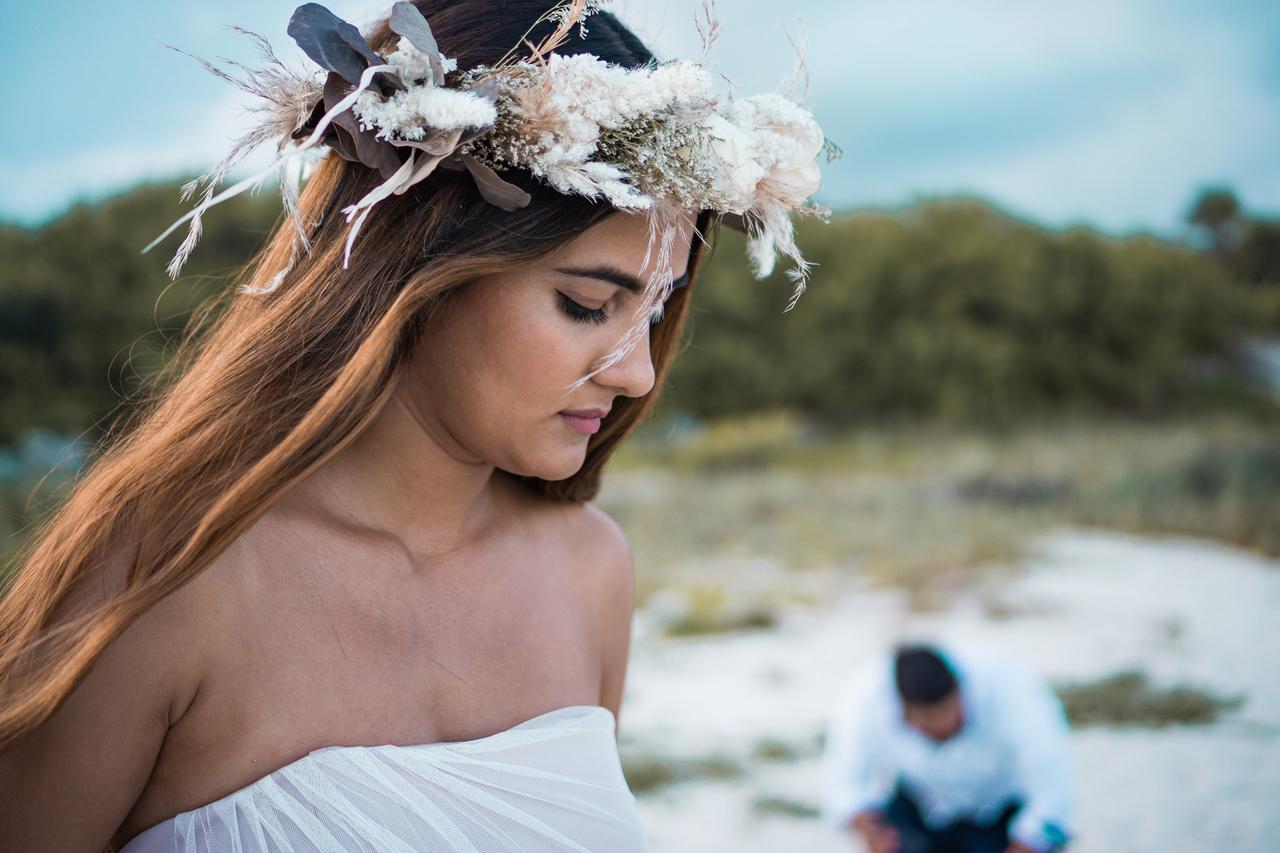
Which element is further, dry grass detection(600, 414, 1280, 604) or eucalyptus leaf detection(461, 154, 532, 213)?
dry grass detection(600, 414, 1280, 604)

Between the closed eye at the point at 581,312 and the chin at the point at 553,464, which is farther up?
the closed eye at the point at 581,312

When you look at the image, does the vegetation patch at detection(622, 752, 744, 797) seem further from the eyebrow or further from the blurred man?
the eyebrow

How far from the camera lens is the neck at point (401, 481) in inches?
62.2

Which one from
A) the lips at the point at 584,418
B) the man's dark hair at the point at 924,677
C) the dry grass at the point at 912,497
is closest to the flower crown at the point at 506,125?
the lips at the point at 584,418

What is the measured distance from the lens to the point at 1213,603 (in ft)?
26.8

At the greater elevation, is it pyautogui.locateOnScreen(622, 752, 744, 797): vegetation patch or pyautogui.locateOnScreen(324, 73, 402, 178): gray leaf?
pyautogui.locateOnScreen(324, 73, 402, 178): gray leaf

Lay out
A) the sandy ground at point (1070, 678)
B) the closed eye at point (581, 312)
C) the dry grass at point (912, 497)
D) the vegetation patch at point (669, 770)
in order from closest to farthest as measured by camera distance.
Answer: the closed eye at point (581, 312) < the sandy ground at point (1070, 678) < the vegetation patch at point (669, 770) < the dry grass at point (912, 497)

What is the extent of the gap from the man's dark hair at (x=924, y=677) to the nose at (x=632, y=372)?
107 inches

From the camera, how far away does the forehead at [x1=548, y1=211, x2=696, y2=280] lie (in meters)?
1.49

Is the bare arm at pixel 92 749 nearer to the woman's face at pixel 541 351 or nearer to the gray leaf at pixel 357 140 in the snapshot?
the woman's face at pixel 541 351

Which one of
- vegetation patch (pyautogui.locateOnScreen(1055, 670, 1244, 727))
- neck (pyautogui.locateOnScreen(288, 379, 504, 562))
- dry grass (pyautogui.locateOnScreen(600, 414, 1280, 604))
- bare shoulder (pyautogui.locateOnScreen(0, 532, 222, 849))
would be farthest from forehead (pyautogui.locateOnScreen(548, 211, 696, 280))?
dry grass (pyautogui.locateOnScreen(600, 414, 1280, 604))

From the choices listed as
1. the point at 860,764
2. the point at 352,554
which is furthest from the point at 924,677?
the point at 352,554

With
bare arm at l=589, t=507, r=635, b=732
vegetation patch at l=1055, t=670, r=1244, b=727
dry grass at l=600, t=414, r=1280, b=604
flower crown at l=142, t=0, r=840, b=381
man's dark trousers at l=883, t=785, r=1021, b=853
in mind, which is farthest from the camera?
dry grass at l=600, t=414, r=1280, b=604

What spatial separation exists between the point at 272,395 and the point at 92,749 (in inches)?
19.0
